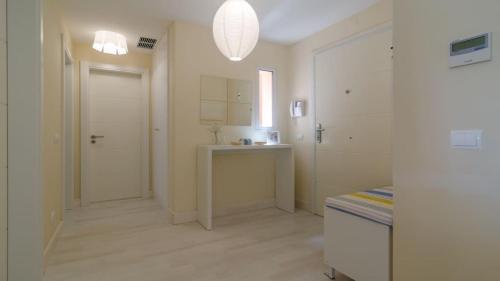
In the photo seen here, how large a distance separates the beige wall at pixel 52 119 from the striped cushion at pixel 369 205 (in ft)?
7.52

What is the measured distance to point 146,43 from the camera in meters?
3.77

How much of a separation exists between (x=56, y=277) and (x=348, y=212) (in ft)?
7.26

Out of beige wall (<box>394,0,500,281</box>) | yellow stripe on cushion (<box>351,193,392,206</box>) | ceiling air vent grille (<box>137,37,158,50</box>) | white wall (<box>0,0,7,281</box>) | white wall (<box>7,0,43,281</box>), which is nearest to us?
beige wall (<box>394,0,500,281</box>)

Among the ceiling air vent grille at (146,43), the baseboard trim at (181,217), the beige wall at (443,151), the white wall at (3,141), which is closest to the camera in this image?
the beige wall at (443,151)

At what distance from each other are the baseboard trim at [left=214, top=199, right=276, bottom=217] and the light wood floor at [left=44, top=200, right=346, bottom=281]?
0.11 metres

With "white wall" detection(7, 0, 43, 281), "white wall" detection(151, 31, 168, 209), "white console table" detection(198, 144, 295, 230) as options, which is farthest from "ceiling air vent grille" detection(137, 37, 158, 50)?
"white wall" detection(7, 0, 43, 281)

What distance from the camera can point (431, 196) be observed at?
1245 millimetres

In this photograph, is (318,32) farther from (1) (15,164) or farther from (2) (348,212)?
(1) (15,164)

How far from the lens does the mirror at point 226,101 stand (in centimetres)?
326

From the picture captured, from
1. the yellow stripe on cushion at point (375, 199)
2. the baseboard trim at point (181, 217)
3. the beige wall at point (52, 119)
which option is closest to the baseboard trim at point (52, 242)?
the beige wall at point (52, 119)

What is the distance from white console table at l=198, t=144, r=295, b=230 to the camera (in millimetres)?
2844

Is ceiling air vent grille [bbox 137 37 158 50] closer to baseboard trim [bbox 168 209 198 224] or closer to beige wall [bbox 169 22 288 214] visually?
beige wall [bbox 169 22 288 214]

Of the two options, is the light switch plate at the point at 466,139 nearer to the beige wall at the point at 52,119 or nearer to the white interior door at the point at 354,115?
the white interior door at the point at 354,115

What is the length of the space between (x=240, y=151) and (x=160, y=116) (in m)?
1.34
